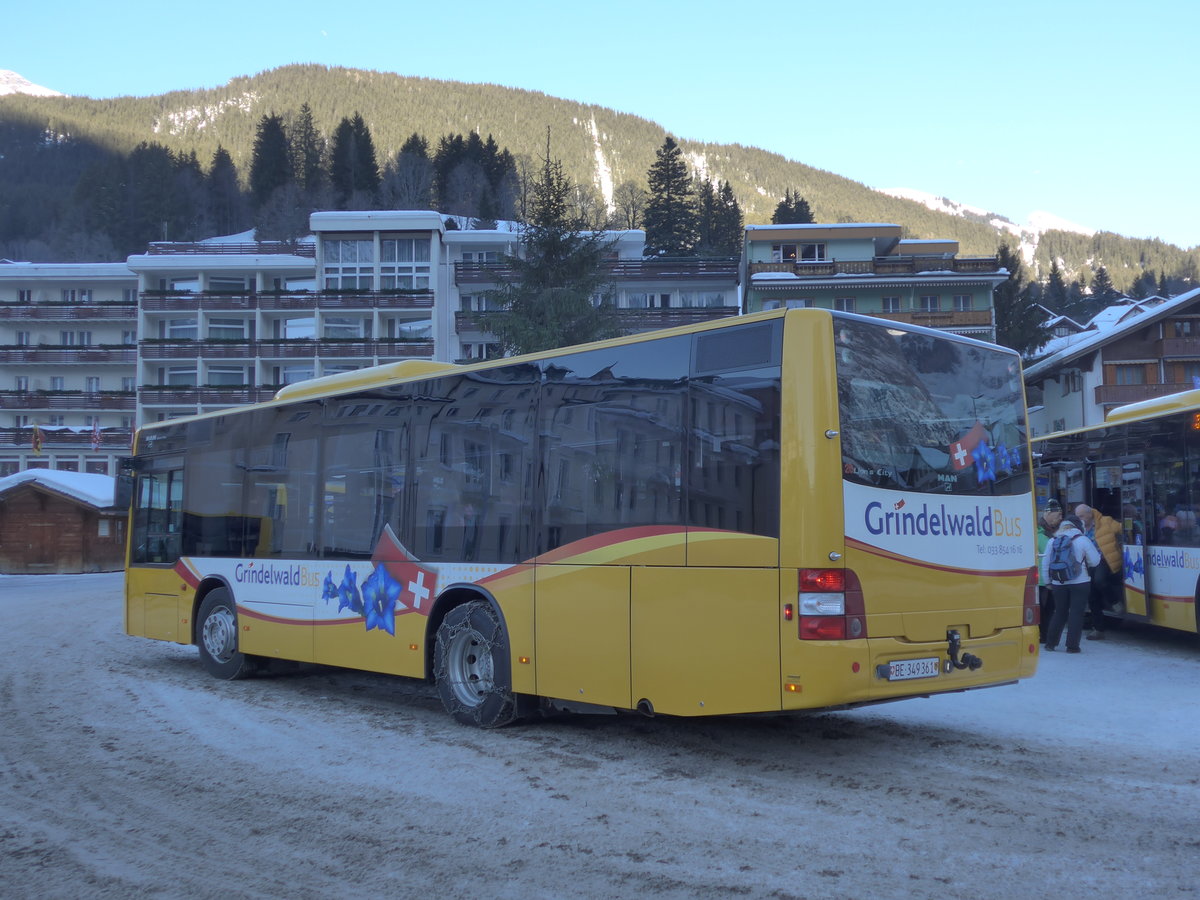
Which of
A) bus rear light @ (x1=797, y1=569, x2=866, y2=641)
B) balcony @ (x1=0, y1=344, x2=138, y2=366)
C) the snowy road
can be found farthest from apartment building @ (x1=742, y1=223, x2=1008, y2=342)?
bus rear light @ (x1=797, y1=569, x2=866, y2=641)

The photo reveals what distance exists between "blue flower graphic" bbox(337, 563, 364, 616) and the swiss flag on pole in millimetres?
5554

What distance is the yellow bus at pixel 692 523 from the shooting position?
6859 mm

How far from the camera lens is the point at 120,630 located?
18516 millimetres

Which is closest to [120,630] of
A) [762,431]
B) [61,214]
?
[762,431]

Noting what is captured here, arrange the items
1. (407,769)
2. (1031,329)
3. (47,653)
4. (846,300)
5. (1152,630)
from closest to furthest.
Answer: (407,769)
(47,653)
(1152,630)
(846,300)
(1031,329)

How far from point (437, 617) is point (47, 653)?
817 centimetres

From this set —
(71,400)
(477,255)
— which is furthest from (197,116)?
(477,255)

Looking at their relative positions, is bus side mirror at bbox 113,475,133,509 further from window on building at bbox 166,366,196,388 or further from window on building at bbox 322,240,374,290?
window on building at bbox 166,366,196,388

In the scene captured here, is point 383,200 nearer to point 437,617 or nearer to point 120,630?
point 120,630

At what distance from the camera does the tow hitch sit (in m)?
7.38

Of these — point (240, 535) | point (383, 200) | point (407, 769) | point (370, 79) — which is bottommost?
point (407, 769)

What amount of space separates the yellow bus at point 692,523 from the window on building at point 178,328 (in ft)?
208

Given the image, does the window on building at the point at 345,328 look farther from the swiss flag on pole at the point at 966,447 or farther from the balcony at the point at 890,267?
the swiss flag on pole at the point at 966,447

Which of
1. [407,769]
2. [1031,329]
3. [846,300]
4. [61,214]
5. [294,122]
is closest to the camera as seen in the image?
[407,769]
